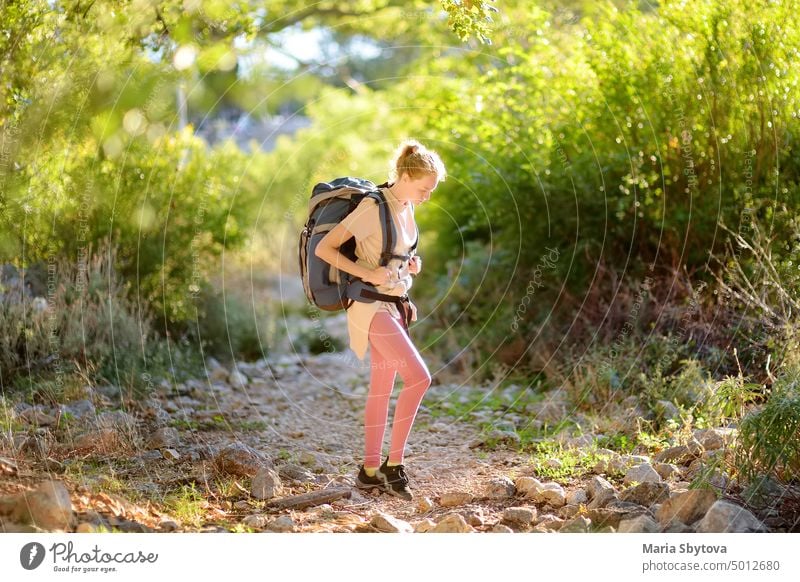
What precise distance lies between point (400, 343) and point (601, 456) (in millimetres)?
1563

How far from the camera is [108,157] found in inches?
320

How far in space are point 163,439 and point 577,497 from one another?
264 centimetres

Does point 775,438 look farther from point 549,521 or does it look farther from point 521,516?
point 521,516

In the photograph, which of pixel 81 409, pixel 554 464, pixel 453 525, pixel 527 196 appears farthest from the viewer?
pixel 527 196

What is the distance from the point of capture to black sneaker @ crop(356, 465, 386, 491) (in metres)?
5.20

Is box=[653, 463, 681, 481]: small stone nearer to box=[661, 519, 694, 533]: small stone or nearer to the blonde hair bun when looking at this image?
box=[661, 519, 694, 533]: small stone

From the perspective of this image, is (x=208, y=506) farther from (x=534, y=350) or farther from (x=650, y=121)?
(x=650, y=121)

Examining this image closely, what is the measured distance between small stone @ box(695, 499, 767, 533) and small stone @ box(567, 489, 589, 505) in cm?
68

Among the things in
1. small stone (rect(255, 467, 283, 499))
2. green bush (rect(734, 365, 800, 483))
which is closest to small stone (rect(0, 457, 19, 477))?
small stone (rect(255, 467, 283, 499))

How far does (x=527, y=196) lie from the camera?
8.42 metres

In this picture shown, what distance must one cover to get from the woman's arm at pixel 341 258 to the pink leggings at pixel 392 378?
0.65 ft

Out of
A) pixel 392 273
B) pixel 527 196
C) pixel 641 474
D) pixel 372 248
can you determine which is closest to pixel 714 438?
pixel 641 474

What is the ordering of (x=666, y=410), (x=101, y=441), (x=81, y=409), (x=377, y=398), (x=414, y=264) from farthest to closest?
(x=81, y=409) < (x=666, y=410) < (x=101, y=441) < (x=377, y=398) < (x=414, y=264)

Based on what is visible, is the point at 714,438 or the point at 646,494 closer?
the point at 646,494
